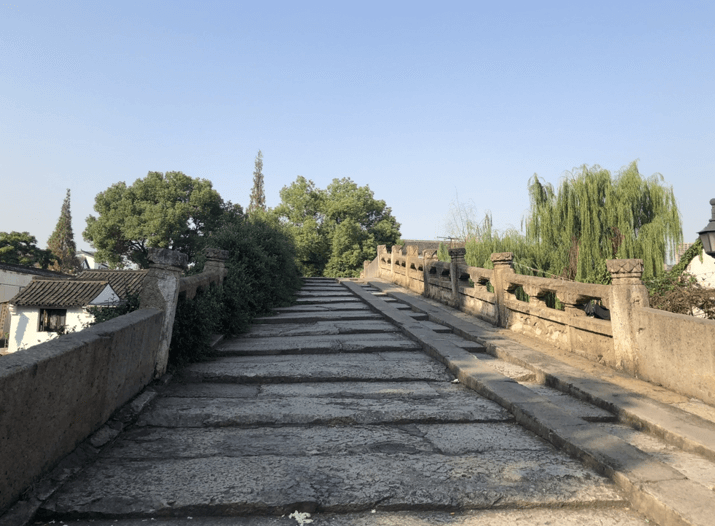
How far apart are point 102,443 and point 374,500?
6.13 feet

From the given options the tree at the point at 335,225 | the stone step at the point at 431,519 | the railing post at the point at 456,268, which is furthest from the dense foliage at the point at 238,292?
the tree at the point at 335,225

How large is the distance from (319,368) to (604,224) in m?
12.2

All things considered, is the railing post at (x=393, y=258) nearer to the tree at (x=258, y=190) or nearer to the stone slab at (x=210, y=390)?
the stone slab at (x=210, y=390)

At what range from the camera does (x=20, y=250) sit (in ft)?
122

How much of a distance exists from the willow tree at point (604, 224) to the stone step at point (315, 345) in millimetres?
8725

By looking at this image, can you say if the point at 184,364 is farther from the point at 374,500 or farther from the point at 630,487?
the point at 630,487

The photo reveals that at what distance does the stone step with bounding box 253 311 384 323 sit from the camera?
8883mm

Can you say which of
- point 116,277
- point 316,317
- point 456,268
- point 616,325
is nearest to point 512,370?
point 616,325

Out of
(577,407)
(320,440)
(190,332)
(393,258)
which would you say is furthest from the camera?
(393,258)

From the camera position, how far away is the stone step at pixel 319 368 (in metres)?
4.91

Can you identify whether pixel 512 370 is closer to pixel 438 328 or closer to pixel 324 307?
pixel 438 328

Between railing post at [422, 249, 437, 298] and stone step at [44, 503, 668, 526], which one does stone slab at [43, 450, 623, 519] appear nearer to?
stone step at [44, 503, 668, 526]

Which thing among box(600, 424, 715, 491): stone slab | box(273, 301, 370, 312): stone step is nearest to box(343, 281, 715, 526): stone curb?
box(600, 424, 715, 491): stone slab

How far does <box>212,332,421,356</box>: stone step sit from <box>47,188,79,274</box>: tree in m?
46.5
